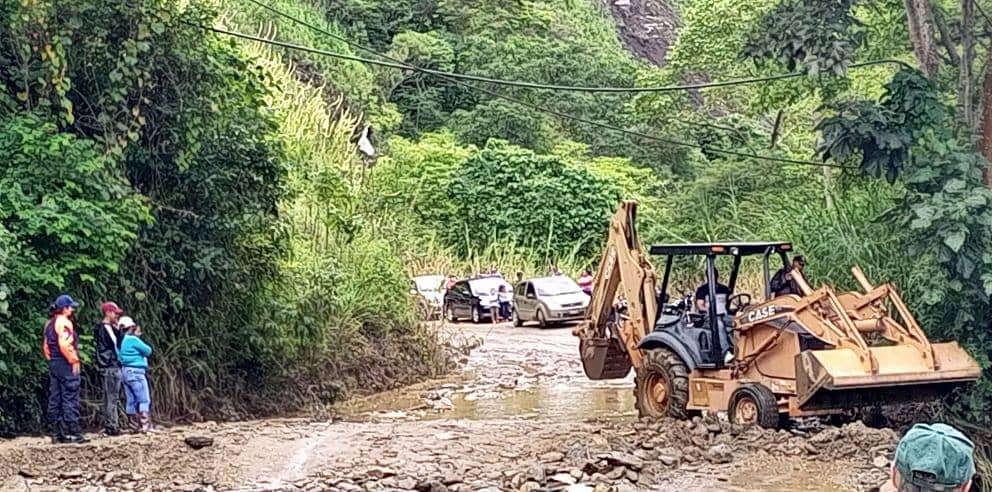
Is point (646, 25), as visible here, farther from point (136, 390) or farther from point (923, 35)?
point (136, 390)

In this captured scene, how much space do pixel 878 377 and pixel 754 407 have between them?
1.46 metres

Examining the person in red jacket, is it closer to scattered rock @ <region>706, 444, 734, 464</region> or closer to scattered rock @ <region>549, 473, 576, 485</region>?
scattered rock @ <region>549, 473, 576, 485</region>

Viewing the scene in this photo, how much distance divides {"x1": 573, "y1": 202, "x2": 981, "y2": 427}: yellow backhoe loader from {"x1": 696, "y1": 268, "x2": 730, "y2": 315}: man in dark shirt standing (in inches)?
1.6

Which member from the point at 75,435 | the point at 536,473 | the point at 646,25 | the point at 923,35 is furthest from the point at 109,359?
the point at 646,25

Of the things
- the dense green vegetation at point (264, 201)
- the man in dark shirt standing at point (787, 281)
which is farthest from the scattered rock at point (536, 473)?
the dense green vegetation at point (264, 201)

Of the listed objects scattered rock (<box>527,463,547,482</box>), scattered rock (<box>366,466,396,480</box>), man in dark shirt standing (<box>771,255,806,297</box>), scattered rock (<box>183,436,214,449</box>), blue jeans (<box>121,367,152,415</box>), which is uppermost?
man in dark shirt standing (<box>771,255,806,297</box>)

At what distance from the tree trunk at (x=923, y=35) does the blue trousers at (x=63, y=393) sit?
11775 mm

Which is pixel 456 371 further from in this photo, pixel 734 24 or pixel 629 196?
pixel 629 196

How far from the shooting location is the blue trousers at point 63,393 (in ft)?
44.6

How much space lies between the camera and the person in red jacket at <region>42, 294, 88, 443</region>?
13.4 m

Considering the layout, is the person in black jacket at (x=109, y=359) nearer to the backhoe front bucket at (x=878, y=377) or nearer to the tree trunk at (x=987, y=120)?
the backhoe front bucket at (x=878, y=377)

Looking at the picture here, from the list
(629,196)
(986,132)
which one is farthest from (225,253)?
(629,196)

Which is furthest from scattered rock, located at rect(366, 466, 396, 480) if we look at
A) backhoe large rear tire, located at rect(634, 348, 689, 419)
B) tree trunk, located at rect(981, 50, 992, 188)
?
tree trunk, located at rect(981, 50, 992, 188)

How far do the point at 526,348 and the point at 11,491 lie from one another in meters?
17.7
